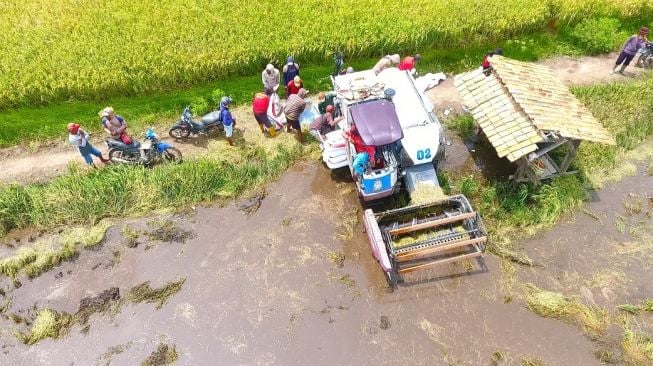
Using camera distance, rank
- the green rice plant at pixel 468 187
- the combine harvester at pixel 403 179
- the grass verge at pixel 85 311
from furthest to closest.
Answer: the green rice plant at pixel 468 187 → the combine harvester at pixel 403 179 → the grass verge at pixel 85 311

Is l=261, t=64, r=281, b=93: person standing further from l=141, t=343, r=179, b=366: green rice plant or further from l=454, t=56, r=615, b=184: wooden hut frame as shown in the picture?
l=141, t=343, r=179, b=366: green rice plant

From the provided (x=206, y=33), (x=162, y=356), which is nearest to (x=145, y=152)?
(x=206, y=33)

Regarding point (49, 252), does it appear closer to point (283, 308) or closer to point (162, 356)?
point (162, 356)

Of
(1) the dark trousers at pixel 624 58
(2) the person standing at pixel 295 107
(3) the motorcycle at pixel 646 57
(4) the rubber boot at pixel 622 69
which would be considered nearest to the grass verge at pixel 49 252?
(2) the person standing at pixel 295 107

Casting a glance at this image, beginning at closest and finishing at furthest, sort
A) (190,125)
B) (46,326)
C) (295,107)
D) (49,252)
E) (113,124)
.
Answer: (46,326) → (49,252) → (113,124) → (295,107) → (190,125)

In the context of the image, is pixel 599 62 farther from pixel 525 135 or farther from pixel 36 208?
pixel 36 208

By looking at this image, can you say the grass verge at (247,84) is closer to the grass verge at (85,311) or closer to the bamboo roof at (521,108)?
the bamboo roof at (521,108)
